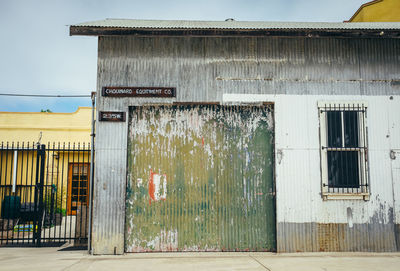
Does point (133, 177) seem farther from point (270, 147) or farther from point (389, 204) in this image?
point (389, 204)

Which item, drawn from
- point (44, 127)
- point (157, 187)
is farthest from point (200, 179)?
point (44, 127)

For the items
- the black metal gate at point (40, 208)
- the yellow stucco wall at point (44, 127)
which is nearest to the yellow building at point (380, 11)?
the black metal gate at point (40, 208)

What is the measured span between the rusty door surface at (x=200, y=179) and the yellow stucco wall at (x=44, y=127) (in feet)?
42.8

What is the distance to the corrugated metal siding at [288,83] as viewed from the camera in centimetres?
708

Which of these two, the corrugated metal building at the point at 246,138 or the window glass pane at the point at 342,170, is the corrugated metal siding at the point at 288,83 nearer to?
the corrugated metal building at the point at 246,138

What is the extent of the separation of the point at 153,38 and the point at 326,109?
4078mm

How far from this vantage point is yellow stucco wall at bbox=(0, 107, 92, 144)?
1884 cm

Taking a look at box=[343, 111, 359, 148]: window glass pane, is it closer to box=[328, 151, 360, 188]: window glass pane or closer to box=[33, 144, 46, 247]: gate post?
box=[328, 151, 360, 188]: window glass pane

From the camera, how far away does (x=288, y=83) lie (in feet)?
24.2

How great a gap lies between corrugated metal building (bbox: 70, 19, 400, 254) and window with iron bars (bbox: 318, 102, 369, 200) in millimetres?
22

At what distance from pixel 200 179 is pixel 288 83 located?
2842mm

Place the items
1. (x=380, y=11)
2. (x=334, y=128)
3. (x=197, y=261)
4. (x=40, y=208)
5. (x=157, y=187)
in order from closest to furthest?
(x=197, y=261) → (x=157, y=187) → (x=334, y=128) → (x=40, y=208) → (x=380, y=11)

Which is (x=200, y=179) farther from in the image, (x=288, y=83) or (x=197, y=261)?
(x=288, y=83)

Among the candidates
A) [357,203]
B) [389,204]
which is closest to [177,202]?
[357,203]
